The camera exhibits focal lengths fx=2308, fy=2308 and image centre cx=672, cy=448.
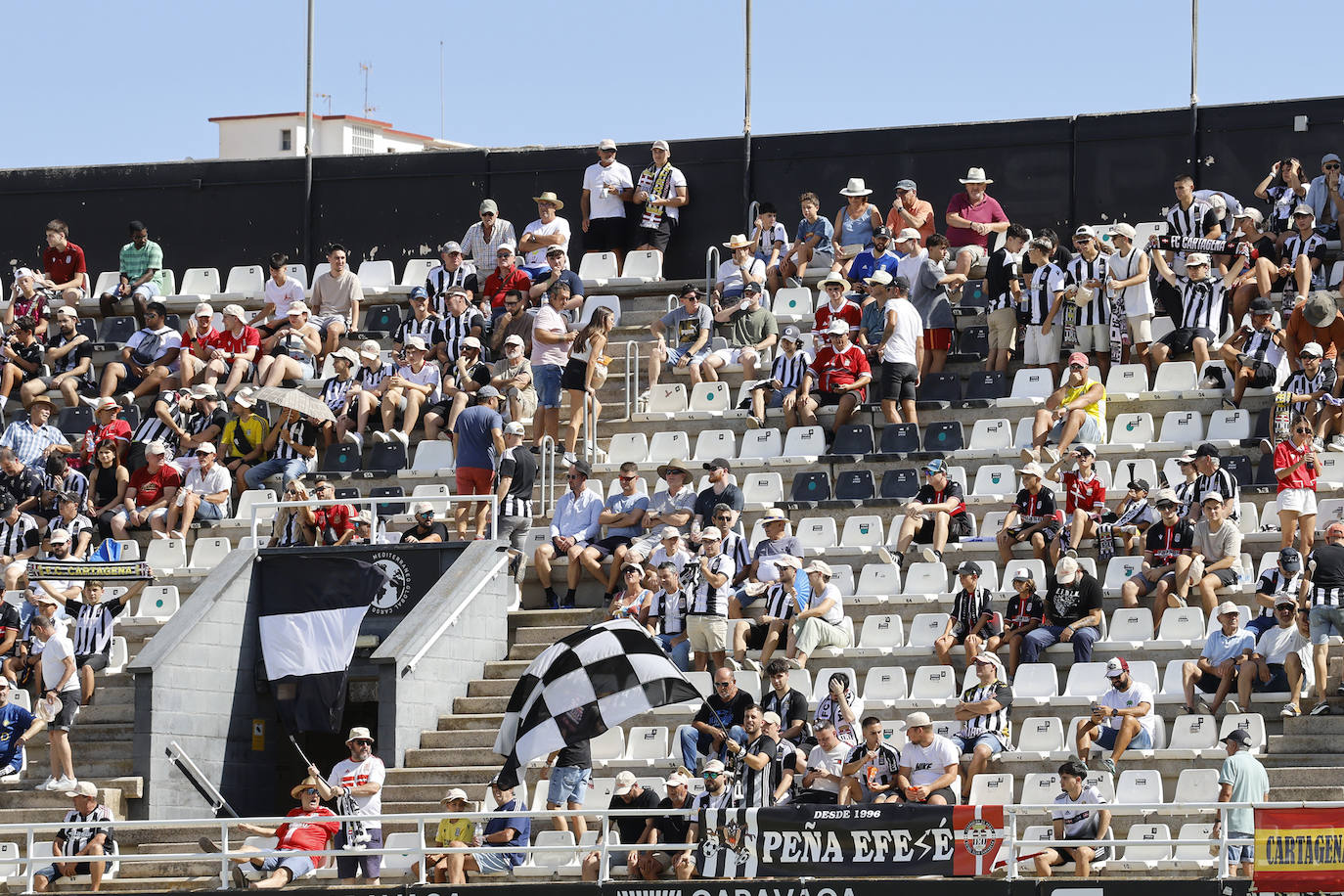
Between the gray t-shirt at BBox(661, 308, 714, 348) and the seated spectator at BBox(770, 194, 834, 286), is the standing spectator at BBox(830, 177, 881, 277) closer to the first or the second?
the seated spectator at BBox(770, 194, 834, 286)

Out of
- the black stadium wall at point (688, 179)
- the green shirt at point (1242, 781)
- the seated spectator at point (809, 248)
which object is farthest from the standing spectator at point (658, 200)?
the green shirt at point (1242, 781)

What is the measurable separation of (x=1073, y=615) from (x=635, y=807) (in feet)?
13.4

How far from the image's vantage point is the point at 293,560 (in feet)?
72.0

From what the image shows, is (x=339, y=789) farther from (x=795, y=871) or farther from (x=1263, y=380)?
(x=1263, y=380)

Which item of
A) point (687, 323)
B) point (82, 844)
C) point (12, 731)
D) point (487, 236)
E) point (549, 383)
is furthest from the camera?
point (487, 236)

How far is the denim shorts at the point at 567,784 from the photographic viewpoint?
58.9 feet

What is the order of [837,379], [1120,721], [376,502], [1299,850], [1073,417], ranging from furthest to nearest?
[837,379] → [376,502] → [1073,417] → [1120,721] → [1299,850]

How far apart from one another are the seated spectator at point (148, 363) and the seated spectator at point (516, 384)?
4.20 m

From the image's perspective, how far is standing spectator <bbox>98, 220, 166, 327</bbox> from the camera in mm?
27969

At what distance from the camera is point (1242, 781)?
16078 millimetres

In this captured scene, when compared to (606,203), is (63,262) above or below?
below

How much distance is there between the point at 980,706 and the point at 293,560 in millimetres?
7354

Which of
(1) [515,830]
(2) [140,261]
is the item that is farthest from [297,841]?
(2) [140,261]

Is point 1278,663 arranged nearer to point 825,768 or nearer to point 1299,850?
point 1299,850
